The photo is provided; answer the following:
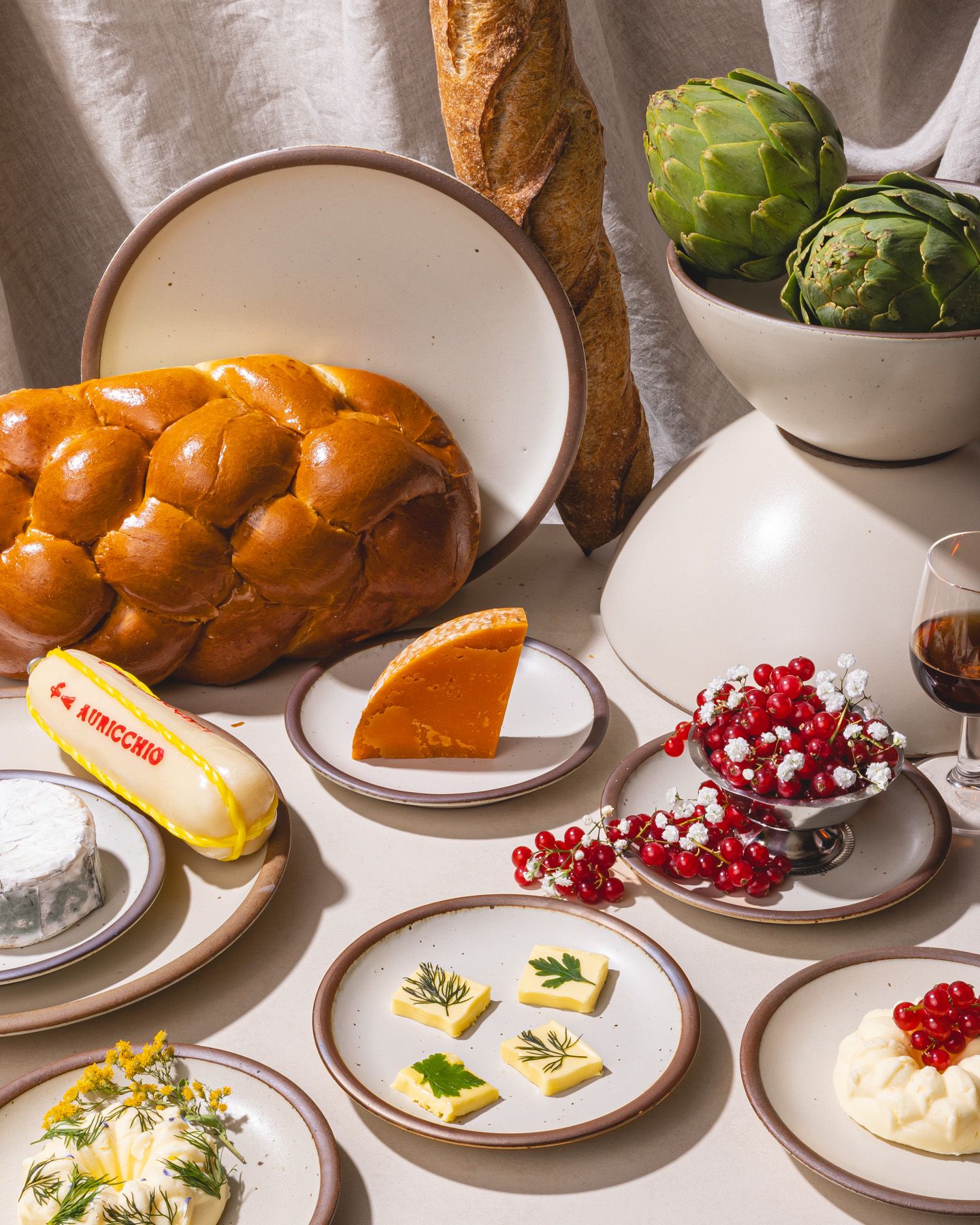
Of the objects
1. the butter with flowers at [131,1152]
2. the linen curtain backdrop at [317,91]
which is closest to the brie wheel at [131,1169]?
the butter with flowers at [131,1152]

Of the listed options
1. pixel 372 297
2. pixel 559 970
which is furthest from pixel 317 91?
pixel 559 970

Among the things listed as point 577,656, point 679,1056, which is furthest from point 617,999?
point 577,656

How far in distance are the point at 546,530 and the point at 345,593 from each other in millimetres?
339

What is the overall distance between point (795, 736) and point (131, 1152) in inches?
16.6

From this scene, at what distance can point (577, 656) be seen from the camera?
1011 mm

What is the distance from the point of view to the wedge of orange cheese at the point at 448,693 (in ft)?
2.71

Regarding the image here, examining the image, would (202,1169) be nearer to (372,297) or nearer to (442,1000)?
(442,1000)

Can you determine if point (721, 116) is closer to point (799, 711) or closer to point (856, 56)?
point (799, 711)

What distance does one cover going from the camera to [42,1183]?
0.53 metres

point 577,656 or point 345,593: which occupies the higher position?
point 345,593

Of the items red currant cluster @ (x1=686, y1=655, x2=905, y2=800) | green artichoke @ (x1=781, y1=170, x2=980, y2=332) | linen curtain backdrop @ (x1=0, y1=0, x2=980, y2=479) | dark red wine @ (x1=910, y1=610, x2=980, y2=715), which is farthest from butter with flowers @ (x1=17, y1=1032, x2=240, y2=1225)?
linen curtain backdrop @ (x1=0, y1=0, x2=980, y2=479)

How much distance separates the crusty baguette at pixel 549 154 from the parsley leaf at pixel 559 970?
524 mm

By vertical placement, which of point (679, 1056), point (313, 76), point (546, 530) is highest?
point (313, 76)

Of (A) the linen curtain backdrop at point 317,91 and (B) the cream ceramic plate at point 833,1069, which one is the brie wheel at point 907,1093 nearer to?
(B) the cream ceramic plate at point 833,1069
